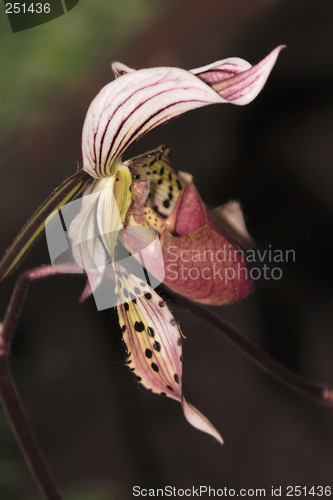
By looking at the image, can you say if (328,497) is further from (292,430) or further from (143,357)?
(143,357)

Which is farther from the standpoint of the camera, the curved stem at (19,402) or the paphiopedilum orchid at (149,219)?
the curved stem at (19,402)

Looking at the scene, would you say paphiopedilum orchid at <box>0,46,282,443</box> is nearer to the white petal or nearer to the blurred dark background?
the white petal

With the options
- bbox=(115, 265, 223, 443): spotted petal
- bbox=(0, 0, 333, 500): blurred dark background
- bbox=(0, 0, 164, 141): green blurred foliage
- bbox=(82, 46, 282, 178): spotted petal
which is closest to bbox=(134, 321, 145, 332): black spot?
bbox=(115, 265, 223, 443): spotted petal

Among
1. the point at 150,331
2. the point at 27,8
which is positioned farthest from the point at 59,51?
the point at 150,331

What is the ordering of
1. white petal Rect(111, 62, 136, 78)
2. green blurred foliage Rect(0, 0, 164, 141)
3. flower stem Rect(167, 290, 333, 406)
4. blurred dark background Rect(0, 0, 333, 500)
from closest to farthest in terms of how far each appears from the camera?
1. white petal Rect(111, 62, 136, 78)
2. flower stem Rect(167, 290, 333, 406)
3. green blurred foliage Rect(0, 0, 164, 141)
4. blurred dark background Rect(0, 0, 333, 500)

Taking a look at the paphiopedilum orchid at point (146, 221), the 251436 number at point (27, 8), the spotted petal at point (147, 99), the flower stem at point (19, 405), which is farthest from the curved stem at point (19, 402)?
Answer: the 251436 number at point (27, 8)

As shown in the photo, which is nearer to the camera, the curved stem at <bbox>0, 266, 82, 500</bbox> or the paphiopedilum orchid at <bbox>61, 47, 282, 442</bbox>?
the paphiopedilum orchid at <bbox>61, 47, 282, 442</bbox>

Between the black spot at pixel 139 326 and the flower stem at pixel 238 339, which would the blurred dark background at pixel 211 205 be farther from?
the black spot at pixel 139 326

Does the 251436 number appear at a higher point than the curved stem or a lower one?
higher
